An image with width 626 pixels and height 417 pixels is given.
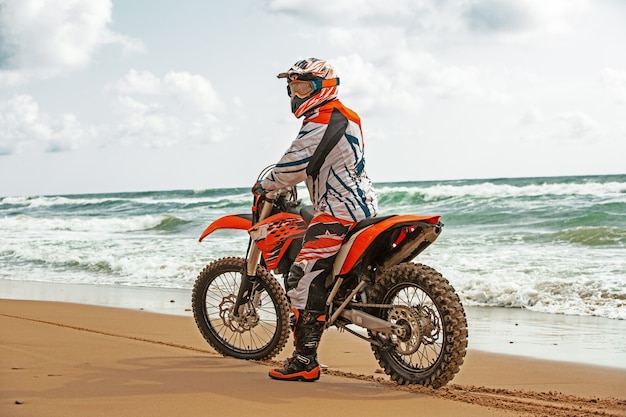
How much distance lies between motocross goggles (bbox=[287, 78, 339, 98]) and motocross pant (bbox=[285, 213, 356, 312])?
2.35ft

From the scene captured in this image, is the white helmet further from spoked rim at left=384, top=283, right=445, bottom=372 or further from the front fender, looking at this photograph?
spoked rim at left=384, top=283, right=445, bottom=372

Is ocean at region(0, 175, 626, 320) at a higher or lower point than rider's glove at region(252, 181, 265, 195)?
lower

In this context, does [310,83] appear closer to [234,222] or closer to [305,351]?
[234,222]

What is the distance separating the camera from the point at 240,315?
210 inches

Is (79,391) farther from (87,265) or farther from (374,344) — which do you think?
(87,265)

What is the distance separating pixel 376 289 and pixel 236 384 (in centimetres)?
97

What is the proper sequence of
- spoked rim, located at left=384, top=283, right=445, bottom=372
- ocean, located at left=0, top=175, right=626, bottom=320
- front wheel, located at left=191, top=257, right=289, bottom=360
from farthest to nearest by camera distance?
A: ocean, located at left=0, top=175, right=626, bottom=320, front wheel, located at left=191, top=257, right=289, bottom=360, spoked rim, located at left=384, top=283, right=445, bottom=372

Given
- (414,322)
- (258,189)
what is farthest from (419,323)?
(258,189)

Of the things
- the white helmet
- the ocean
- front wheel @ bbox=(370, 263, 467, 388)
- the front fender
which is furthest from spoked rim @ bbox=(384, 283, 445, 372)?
the ocean

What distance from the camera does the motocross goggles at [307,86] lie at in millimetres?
4477

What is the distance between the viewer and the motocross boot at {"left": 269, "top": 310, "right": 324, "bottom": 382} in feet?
14.9

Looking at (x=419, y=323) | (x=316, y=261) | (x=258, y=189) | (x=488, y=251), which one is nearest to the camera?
(x=419, y=323)

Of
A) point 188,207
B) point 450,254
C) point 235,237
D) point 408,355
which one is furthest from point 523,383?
point 188,207

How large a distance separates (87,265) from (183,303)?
17.8ft
